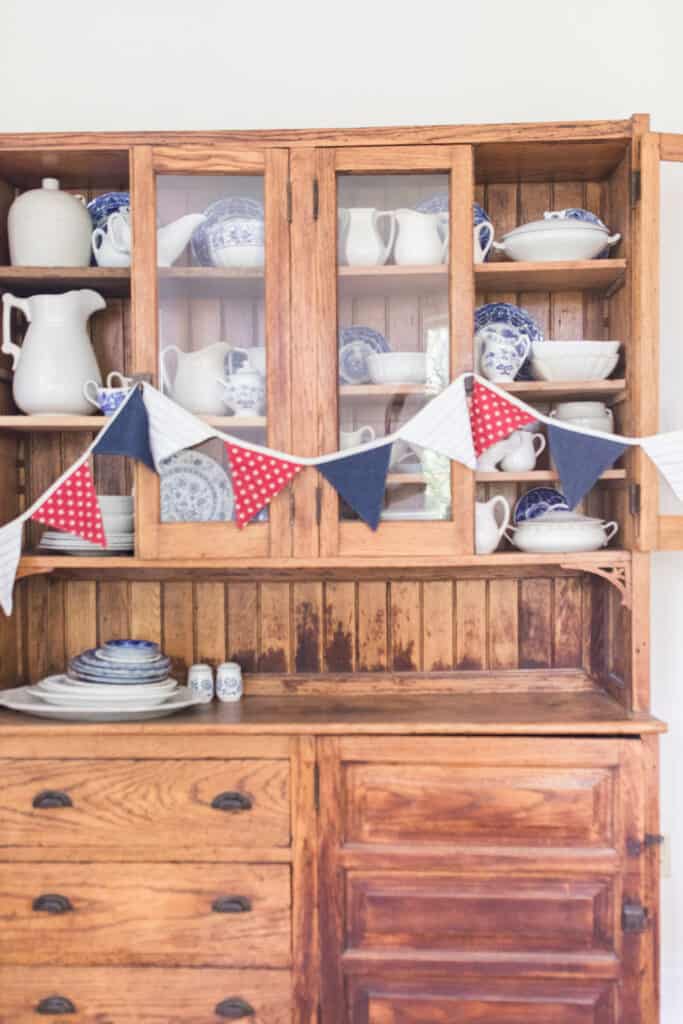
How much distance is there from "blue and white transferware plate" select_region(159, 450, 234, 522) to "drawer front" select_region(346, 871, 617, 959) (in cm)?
80

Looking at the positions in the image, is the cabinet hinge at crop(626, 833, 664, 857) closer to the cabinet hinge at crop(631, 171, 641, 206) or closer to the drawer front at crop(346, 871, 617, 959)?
the drawer front at crop(346, 871, 617, 959)

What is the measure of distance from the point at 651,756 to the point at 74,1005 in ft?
3.98

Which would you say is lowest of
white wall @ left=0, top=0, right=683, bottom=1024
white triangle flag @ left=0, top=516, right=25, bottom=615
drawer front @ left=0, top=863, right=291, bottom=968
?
drawer front @ left=0, top=863, right=291, bottom=968

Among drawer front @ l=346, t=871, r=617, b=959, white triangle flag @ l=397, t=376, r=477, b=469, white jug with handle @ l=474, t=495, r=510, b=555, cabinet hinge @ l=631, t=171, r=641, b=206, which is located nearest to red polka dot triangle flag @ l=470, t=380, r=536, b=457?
white triangle flag @ l=397, t=376, r=477, b=469

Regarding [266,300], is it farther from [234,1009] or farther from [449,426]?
[234,1009]

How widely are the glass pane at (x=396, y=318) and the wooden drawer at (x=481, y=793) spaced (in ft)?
1.57

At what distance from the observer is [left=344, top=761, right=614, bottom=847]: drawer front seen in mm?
1786

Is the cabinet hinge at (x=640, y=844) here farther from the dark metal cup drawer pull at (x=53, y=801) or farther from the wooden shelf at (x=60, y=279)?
the wooden shelf at (x=60, y=279)

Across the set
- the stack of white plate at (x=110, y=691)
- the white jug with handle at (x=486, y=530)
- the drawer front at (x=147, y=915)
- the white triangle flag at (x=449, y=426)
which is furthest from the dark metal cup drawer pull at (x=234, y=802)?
the white triangle flag at (x=449, y=426)

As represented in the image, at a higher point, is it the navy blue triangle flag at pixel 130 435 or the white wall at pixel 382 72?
the white wall at pixel 382 72

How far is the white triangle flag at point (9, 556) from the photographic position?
1.91m

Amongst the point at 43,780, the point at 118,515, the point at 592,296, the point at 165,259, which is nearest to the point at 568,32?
the point at 592,296

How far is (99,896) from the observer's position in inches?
70.9

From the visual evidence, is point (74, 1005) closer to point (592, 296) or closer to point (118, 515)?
point (118, 515)
